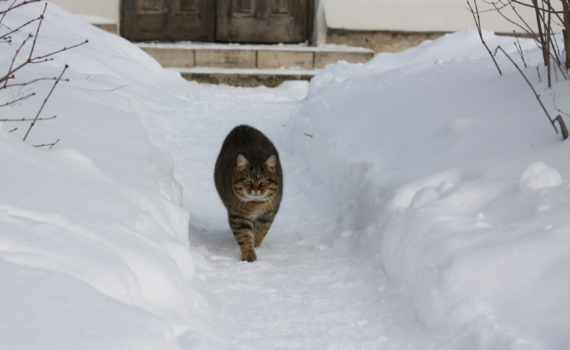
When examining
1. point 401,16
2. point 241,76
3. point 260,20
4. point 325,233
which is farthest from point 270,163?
point 401,16

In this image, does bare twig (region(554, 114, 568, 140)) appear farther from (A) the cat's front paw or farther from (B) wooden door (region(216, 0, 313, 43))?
(B) wooden door (region(216, 0, 313, 43))

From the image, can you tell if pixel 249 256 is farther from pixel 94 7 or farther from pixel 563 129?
pixel 94 7

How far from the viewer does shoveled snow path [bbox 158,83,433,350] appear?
2.16 meters

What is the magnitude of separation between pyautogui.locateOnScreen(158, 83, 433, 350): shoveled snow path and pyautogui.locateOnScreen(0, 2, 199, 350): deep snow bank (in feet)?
0.85

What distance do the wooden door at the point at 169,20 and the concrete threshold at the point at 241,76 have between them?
782 millimetres

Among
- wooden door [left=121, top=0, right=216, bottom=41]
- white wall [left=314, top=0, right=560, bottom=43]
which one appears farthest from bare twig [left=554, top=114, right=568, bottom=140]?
wooden door [left=121, top=0, right=216, bottom=41]

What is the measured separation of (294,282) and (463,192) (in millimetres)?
969

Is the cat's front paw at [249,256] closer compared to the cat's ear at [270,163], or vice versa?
the cat's front paw at [249,256]

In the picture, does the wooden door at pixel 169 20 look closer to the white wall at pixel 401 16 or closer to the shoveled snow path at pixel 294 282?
the white wall at pixel 401 16

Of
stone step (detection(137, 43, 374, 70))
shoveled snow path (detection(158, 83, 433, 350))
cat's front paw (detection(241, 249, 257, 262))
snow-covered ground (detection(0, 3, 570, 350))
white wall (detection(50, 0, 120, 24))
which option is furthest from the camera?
stone step (detection(137, 43, 374, 70))

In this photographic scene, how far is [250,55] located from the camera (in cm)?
832

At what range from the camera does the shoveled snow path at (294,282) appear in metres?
2.16

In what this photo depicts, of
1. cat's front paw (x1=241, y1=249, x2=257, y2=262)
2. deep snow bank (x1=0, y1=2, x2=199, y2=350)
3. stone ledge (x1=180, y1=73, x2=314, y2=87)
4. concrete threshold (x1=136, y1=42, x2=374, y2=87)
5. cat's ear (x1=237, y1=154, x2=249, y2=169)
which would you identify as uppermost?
deep snow bank (x1=0, y1=2, x2=199, y2=350)

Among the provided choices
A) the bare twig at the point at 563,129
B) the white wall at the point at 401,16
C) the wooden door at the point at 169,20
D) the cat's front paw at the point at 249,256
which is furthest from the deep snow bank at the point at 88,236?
the white wall at the point at 401,16
